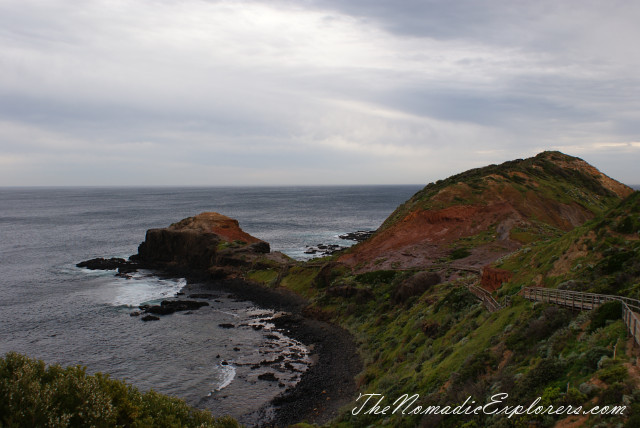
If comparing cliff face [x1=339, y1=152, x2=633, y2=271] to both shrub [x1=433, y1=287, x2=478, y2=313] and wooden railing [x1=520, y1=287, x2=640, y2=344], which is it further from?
wooden railing [x1=520, y1=287, x2=640, y2=344]

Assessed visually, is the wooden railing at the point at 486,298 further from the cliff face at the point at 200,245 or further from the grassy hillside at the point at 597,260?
the cliff face at the point at 200,245

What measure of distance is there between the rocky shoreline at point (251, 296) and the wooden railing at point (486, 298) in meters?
11.6

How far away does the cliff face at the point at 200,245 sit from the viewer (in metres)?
77.2

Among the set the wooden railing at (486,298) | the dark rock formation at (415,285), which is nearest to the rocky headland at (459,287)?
the dark rock formation at (415,285)

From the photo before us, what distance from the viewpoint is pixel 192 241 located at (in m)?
83.0

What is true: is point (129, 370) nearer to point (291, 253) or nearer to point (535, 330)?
point (535, 330)

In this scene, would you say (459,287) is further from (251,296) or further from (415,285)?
(251,296)

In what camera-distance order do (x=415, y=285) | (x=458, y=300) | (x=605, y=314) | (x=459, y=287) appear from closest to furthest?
(x=605, y=314) < (x=458, y=300) < (x=459, y=287) < (x=415, y=285)

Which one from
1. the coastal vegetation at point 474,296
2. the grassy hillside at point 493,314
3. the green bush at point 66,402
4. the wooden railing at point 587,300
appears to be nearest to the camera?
the green bush at point 66,402

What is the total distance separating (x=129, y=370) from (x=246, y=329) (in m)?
13.4

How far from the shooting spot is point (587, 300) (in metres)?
17.6

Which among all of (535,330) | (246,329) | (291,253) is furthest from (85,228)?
(535,330)

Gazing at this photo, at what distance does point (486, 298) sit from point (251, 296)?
1563 inches

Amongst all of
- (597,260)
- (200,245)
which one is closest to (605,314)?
(597,260)
